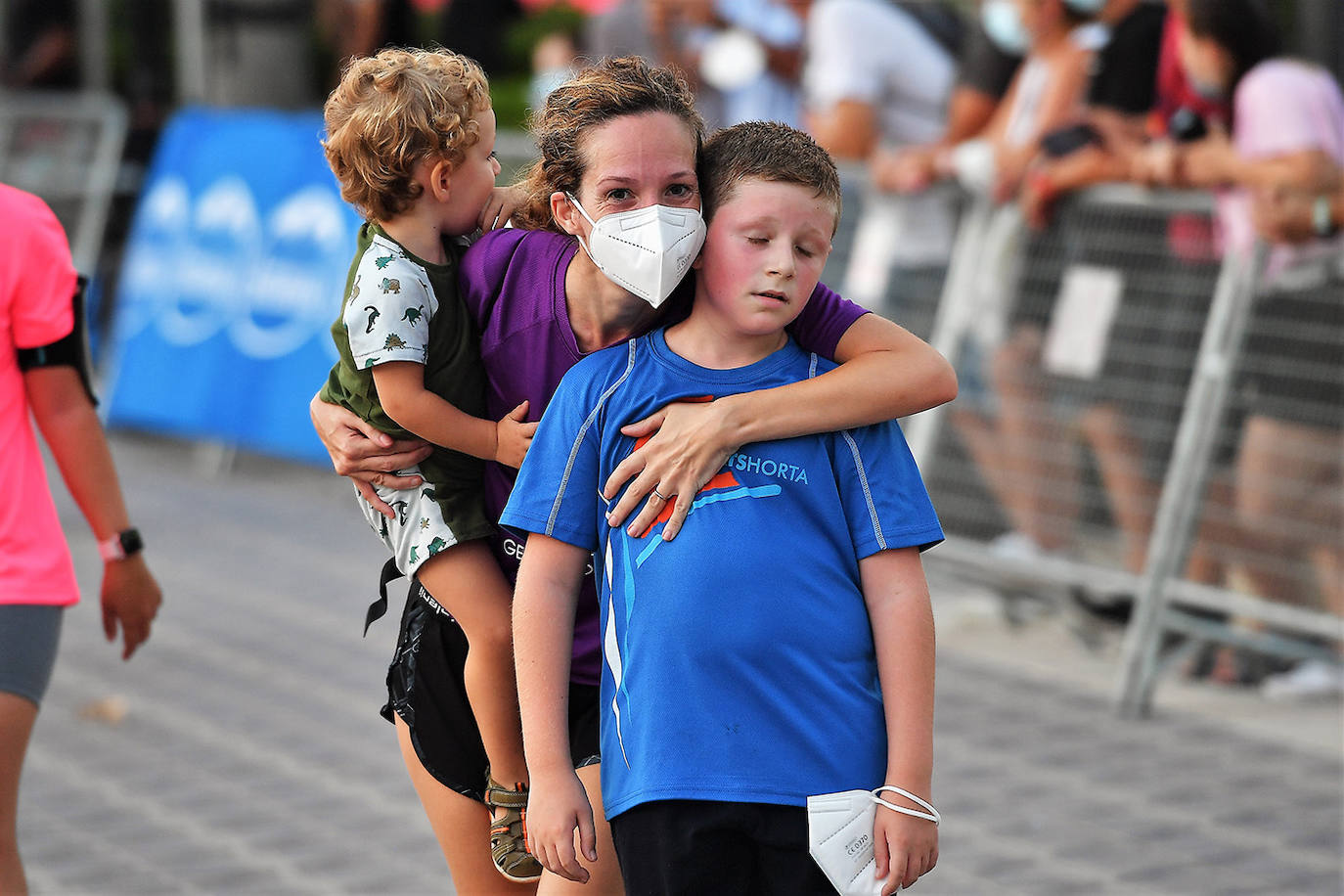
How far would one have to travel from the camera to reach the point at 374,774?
5230mm

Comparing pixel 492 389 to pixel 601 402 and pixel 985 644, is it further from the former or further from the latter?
pixel 985 644

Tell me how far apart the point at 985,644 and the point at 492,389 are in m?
4.54

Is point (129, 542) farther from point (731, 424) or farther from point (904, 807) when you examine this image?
point (904, 807)

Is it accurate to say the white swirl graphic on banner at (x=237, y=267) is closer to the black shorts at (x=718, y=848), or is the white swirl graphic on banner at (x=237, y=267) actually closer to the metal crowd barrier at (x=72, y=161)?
the metal crowd barrier at (x=72, y=161)

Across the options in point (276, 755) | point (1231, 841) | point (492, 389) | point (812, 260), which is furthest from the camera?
point (276, 755)

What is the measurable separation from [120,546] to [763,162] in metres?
1.68

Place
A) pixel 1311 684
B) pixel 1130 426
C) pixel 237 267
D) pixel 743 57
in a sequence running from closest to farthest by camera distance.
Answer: pixel 1311 684 → pixel 1130 426 → pixel 743 57 → pixel 237 267

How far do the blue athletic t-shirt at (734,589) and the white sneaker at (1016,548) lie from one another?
4.31 metres

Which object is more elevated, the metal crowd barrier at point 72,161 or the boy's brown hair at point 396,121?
the boy's brown hair at point 396,121

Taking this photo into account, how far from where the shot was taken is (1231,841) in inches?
184

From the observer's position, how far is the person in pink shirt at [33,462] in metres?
2.95

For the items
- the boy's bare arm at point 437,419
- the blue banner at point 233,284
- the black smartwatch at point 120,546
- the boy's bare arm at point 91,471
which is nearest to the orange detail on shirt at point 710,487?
the boy's bare arm at point 437,419

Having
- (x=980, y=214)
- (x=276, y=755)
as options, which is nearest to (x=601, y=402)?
(x=276, y=755)

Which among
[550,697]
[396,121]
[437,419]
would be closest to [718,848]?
[550,697]
